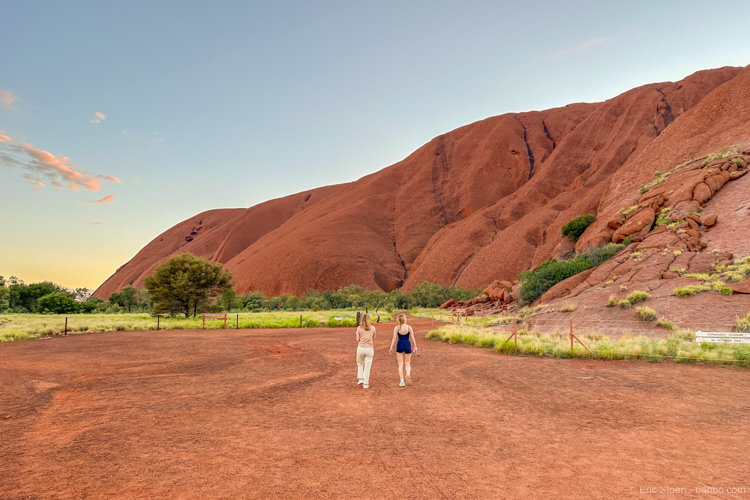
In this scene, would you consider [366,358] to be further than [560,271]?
No

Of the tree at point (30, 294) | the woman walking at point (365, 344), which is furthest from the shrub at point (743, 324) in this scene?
the tree at point (30, 294)

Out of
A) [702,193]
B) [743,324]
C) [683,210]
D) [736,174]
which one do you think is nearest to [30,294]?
[743,324]

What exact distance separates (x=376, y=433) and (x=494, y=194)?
260 ft

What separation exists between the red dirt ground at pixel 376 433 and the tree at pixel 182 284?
82.8 ft

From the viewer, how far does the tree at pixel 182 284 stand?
34.8 m

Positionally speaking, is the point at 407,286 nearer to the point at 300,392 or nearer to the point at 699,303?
the point at 699,303

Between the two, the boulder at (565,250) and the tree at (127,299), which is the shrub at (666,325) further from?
the tree at (127,299)

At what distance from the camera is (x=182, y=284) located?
34219 millimetres

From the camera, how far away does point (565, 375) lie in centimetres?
967

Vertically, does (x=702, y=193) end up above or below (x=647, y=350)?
above

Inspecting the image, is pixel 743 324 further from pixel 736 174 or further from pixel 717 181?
pixel 736 174

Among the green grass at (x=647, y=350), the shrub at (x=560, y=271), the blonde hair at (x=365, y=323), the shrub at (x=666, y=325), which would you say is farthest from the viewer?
the shrub at (x=560, y=271)

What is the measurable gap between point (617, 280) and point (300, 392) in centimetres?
1968

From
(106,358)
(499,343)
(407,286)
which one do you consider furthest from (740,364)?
(407,286)
